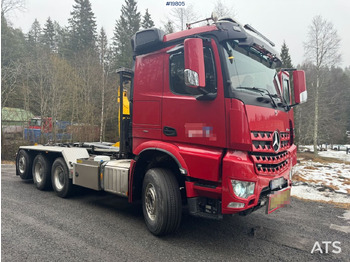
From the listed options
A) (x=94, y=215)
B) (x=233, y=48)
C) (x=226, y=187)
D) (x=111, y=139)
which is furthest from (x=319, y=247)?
(x=111, y=139)

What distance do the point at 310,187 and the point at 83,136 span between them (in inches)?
586

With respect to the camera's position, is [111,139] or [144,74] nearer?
[144,74]

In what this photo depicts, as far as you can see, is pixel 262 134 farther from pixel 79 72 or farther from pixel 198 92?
pixel 79 72

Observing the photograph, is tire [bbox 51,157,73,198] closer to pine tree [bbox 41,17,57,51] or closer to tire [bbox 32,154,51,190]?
tire [bbox 32,154,51,190]

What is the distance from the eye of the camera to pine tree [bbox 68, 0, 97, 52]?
3250 centimetres

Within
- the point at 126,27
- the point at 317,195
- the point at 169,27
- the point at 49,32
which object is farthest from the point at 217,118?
the point at 49,32

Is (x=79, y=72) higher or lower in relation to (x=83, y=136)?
higher

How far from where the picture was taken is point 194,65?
304cm

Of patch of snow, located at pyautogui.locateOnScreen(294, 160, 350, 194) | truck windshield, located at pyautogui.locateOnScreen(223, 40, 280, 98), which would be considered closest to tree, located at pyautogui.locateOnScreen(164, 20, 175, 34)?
patch of snow, located at pyautogui.locateOnScreen(294, 160, 350, 194)

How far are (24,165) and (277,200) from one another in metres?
7.14

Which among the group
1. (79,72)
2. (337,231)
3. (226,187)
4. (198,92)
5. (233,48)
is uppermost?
(79,72)

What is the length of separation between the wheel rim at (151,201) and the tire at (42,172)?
149 inches

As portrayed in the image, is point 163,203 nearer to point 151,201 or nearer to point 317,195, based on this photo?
point 151,201

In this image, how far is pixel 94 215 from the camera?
4.70 meters
